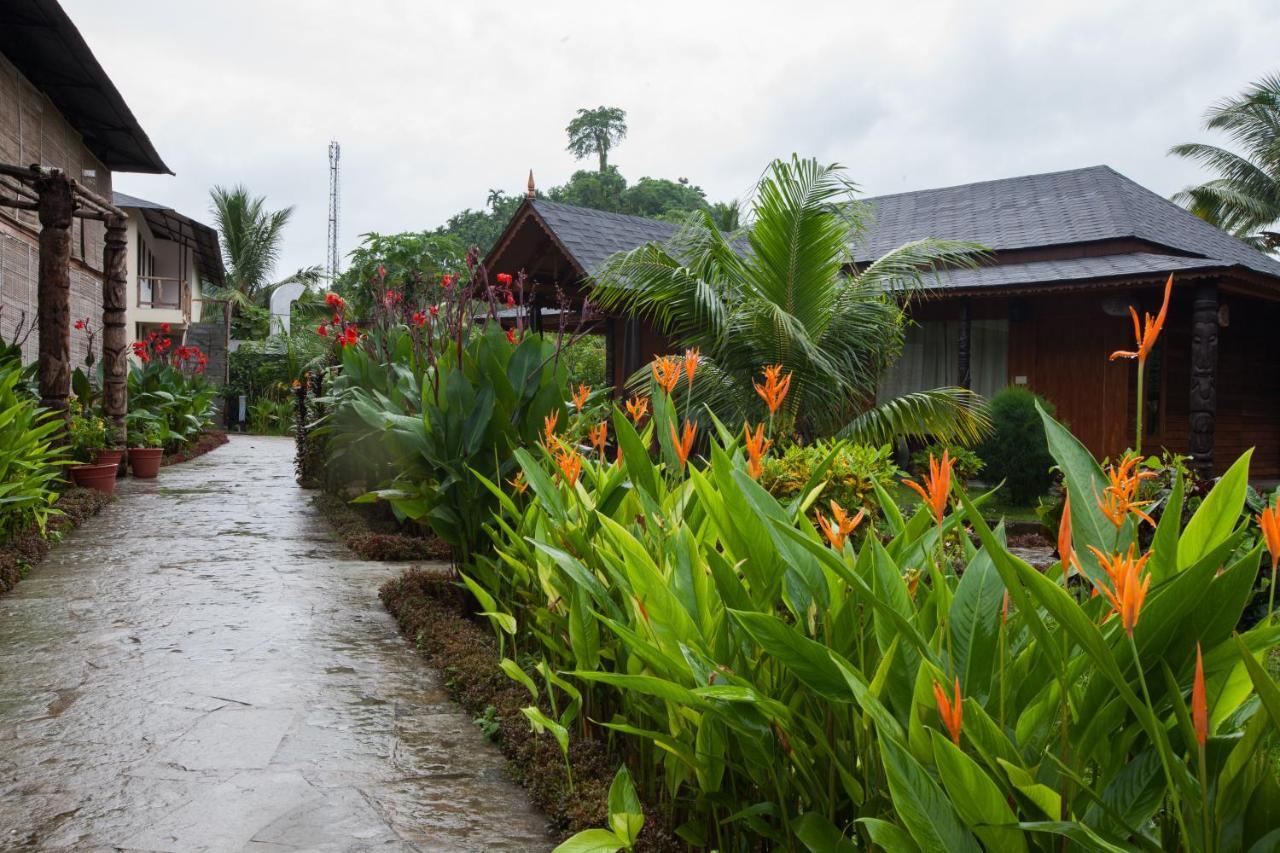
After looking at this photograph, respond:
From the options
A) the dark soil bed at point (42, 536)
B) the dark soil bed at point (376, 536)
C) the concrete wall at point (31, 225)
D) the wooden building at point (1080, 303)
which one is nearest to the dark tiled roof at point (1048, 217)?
the wooden building at point (1080, 303)

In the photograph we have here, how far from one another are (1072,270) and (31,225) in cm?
1339

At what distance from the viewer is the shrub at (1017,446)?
11.7 meters

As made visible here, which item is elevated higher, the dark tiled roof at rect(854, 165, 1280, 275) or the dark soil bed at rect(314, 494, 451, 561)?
the dark tiled roof at rect(854, 165, 1280, 275)

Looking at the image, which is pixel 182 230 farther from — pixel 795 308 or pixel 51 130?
pixel 795 308

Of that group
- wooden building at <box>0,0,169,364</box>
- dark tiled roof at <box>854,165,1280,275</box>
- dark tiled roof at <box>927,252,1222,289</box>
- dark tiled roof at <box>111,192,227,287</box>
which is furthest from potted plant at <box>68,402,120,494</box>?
dark tiled roof at <box>111,192,227,287</box>

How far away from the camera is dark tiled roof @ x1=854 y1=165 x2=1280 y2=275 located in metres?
14.0

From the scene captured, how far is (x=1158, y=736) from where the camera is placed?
1345mm

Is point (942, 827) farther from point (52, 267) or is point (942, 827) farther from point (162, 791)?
point (52, 267)

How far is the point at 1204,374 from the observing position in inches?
432

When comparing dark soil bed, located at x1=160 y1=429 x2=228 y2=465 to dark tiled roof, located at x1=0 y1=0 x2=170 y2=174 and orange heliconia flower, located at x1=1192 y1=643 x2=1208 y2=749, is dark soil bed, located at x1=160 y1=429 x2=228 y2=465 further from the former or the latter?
orange heliconia flower, located at x1=1192 y1=643 x2=1208 y2=749

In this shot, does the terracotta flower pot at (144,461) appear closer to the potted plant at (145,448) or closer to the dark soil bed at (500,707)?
the potted plant at (145,448)

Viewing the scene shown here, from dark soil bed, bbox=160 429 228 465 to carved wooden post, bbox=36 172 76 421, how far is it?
197 inches

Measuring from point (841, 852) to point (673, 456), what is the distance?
5.66 feet

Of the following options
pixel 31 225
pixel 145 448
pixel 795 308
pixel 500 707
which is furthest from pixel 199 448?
pixel 500 707
